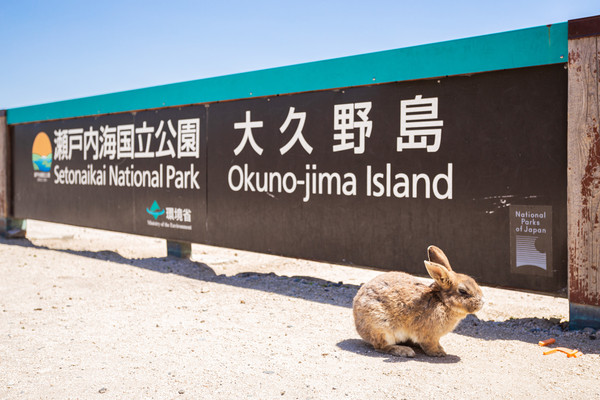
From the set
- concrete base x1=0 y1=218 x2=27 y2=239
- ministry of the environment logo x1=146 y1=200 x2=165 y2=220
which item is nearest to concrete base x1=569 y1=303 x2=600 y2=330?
ministry of the environment logo x1=146 y1=200 x2=165 y2=220

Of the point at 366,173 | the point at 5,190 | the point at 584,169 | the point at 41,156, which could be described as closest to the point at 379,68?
the point at 366,173

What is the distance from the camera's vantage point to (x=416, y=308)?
362 centimetres

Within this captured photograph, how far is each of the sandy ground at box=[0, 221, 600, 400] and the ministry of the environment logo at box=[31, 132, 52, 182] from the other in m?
3.57

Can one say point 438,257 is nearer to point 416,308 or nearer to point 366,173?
point 416,308

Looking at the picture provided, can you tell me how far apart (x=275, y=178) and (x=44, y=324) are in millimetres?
3069

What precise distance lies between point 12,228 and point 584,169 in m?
10.7

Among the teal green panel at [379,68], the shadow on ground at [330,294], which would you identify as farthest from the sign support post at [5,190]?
the teal green panel at [379,68]

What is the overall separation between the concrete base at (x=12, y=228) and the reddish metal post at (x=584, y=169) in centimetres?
1033

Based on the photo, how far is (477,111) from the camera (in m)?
4.93

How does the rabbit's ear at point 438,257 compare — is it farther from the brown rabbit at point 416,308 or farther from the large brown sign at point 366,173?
the large brown sign at point 366,173

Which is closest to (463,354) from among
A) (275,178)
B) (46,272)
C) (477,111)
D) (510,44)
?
(477,111)

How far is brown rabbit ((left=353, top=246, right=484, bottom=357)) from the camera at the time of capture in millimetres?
3539

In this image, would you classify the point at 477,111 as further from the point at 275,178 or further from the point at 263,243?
the point at 263,243

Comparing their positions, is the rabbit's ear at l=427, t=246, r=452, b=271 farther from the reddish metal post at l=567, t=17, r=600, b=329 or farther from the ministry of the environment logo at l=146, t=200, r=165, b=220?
the ministry of the environment logo at l=146, t=200, r=165, b=220
